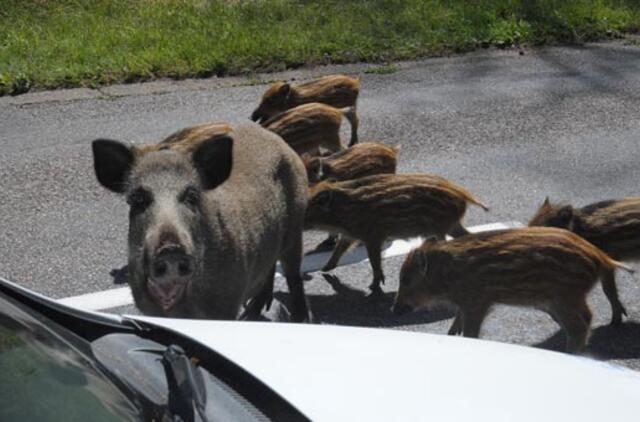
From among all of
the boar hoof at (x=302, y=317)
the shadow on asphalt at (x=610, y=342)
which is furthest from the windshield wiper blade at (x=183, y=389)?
the shadow on asphalt at (x=610, y=342)

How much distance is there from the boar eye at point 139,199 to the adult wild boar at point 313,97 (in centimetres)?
411

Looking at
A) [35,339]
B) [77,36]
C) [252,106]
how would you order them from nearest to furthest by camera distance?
[35,339] < [252,106] < [77,36]

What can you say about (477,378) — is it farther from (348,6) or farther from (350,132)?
(348,6)

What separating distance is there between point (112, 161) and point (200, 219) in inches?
18.8

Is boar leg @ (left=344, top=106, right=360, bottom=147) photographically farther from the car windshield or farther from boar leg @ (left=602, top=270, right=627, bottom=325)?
the car windshield

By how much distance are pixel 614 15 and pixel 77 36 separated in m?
5.99

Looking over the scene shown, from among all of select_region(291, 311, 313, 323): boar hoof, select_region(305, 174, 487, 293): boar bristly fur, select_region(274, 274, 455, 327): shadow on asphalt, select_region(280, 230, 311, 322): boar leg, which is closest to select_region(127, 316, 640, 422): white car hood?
select_region(280, 230, 311, 322): boar leg

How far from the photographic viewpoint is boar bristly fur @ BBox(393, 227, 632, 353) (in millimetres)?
5609

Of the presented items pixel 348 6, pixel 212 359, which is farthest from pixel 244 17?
pixel 212 359

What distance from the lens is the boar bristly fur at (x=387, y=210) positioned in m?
6.59

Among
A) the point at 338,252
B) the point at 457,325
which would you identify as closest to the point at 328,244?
the point at 338,252

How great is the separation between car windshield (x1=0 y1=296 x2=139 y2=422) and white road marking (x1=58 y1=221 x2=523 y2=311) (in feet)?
11.0

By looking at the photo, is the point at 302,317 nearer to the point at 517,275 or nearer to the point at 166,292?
the point at 517,275

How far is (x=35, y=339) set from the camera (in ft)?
9.45
